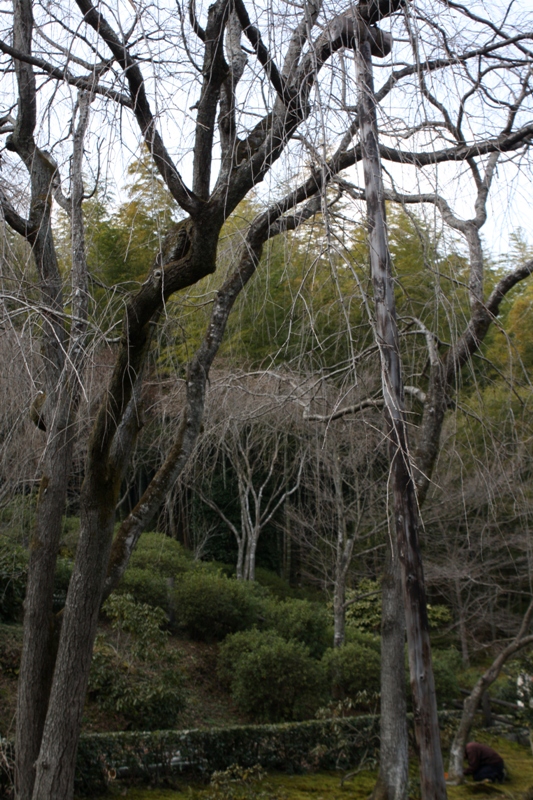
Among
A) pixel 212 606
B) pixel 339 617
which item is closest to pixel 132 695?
pixel 212 606

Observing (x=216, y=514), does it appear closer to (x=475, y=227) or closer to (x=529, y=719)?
(x=529, y=719)

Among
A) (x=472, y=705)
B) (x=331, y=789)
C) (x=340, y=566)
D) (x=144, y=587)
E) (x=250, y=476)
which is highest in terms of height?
(x=250, y=476)

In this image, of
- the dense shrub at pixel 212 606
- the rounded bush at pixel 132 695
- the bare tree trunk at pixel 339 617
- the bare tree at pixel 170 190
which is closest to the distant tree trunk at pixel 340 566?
the bare tree trunk at pixel 339 617

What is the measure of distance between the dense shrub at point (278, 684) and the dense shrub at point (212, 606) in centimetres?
156

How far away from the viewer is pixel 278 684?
28.6ft

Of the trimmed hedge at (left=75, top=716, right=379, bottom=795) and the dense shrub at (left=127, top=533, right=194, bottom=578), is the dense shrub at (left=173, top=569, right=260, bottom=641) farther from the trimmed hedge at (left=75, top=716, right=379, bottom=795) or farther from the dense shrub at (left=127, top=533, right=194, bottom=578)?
the trimmed hedge at (left=75, top=716, right=379, bottom=795)

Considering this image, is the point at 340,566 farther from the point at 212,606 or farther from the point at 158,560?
the point at 158,560

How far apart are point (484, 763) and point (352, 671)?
2.35 m

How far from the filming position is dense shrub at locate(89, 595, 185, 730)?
24.1 feet

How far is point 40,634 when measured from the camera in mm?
3938

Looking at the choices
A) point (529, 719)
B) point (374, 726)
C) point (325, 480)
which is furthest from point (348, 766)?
point (325, 480)

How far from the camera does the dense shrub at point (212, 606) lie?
1047 centimetres

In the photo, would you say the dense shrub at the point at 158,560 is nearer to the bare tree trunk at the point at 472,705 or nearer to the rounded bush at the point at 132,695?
the rounded bush at the point at 132,695

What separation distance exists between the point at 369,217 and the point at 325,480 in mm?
10429
